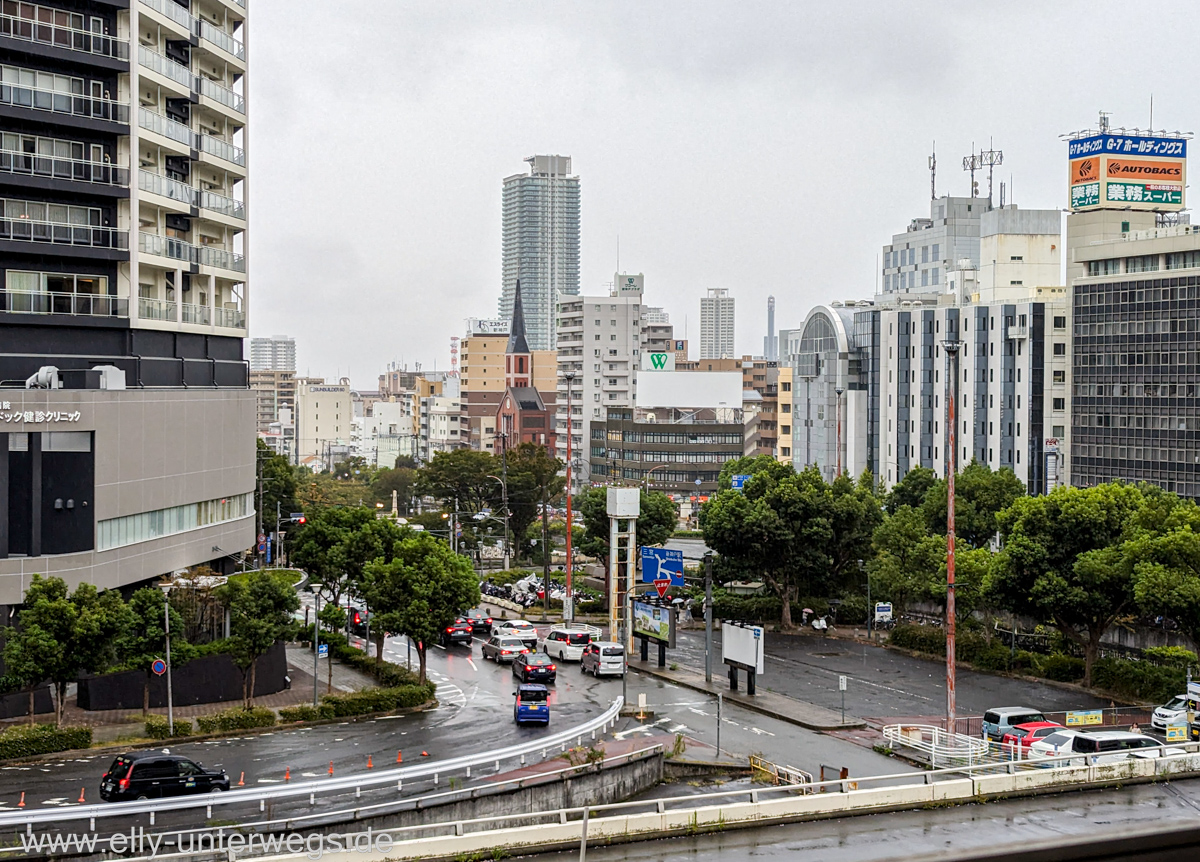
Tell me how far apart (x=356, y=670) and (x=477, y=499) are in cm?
5569

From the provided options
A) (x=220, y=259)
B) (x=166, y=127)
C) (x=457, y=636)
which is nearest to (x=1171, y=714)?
(x=457, y=636)

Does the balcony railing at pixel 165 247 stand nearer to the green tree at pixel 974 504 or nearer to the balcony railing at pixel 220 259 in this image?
the balcony railing at pixel 220 259

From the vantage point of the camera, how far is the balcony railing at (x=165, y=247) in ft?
189

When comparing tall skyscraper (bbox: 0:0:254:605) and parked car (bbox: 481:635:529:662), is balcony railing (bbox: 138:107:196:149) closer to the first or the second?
tall skyscraper (bbox: 0:0:254:605)

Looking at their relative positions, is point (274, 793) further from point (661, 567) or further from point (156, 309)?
point (661, 567)

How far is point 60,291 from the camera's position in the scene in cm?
5472

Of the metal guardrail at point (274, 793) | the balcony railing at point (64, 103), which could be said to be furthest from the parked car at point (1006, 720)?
→ the balcony railing at point (64, 103)

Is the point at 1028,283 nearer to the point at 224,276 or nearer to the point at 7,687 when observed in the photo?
the point at 224,276

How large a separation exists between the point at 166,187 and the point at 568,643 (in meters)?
28.7

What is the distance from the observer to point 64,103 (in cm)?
5359

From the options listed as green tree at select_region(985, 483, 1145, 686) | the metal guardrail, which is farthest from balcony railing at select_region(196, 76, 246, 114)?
green tree at select_region(985, 483, 1145, 686)

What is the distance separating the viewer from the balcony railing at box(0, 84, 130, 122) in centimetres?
5228

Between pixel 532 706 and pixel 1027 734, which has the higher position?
pixel 532 706

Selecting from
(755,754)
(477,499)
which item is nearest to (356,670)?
(755,754)
